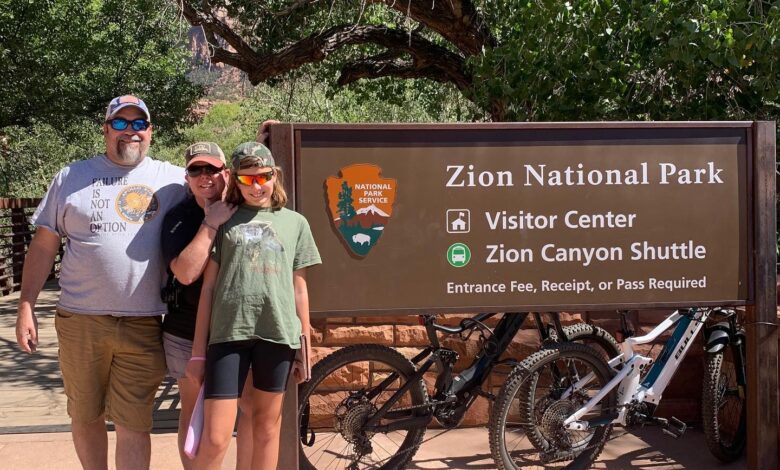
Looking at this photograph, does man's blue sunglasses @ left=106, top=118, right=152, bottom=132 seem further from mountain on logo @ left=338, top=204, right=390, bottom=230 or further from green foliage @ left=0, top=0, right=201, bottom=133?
green foliage @ left=0, top=0, right=201, bottom=133

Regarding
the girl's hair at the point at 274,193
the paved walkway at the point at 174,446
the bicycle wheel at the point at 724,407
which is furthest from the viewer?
the paved walkway at the point at 174,446

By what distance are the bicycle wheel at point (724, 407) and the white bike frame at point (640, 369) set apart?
0.28 meters

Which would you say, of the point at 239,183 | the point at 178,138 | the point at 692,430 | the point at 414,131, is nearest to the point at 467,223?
the point at 414,131

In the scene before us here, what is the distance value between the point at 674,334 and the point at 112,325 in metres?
2.92

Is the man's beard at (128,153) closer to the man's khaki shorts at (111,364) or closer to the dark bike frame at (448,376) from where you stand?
the man's khaki shorts at (111,364)

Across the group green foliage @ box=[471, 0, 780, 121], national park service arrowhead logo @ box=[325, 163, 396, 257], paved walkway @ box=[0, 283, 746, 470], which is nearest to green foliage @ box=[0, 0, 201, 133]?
green foliage @ box=[471, 0, 780, 121]

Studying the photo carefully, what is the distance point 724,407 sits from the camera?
16.9 ft

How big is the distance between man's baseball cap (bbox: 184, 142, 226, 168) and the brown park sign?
42 centimetres

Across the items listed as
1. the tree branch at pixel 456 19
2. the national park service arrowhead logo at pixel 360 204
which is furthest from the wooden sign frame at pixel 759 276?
the tree branch at pixel 456 19

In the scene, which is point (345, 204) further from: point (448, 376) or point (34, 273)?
point (34, 273)

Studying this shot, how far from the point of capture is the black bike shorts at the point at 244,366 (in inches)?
132

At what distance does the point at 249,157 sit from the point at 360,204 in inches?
27.1

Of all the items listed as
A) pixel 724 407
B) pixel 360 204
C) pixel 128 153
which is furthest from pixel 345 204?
pixel 724 407

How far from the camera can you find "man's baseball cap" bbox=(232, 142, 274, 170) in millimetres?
3398
